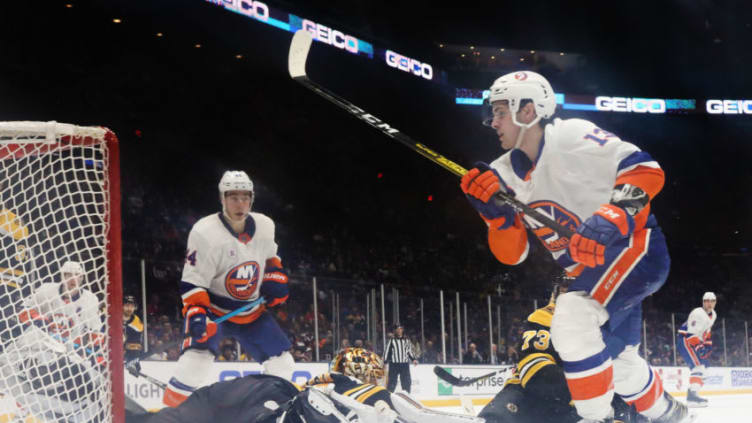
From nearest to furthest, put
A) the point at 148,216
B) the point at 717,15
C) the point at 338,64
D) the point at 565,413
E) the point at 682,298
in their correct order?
the point at 565,413 < the point at 148,216 < the point at 338,64 < the point at 717,15 < the point at 682,298

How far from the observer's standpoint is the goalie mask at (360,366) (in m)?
2.85

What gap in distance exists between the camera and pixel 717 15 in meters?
14.5

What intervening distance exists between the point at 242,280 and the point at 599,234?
202 centimetres

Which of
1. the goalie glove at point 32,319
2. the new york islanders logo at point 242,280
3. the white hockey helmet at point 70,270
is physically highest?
the white hockey helmet at point 70,270

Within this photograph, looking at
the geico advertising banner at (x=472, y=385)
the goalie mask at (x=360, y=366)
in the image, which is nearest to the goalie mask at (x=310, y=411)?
the goalie mask at (x=360, y=366)

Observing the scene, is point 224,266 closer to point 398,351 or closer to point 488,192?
point 488,192

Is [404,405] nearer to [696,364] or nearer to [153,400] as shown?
[153,400]

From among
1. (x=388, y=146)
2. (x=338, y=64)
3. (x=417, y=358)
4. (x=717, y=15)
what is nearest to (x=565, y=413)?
(x=417, y=358)

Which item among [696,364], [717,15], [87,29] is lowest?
[696,364]

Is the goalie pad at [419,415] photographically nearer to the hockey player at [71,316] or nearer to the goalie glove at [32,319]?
the hockey player at [71,316]

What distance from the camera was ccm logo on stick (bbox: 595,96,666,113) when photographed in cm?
1644

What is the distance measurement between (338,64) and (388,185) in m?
2.96

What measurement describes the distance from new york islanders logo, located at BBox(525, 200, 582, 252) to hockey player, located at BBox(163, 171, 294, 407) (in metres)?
1.60

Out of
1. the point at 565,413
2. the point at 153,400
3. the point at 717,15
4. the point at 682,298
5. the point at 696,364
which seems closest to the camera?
the point at 565,413
